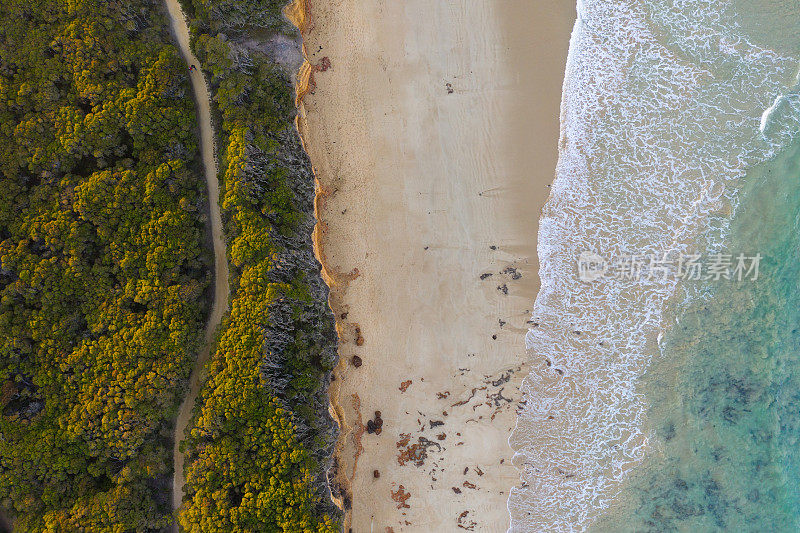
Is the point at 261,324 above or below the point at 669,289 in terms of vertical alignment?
below

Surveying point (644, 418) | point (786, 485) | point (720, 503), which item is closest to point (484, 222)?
point (644, 418)

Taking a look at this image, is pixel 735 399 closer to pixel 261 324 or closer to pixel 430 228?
pixel 430 228

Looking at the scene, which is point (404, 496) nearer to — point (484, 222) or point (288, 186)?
point (484, 222)

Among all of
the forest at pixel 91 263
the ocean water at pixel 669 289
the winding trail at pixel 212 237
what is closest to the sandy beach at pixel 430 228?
the ocean water at pixel 669 289

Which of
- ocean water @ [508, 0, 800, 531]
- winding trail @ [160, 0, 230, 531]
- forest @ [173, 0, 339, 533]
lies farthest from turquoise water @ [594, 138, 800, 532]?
winding trail @ [160, 0, 230, 531]

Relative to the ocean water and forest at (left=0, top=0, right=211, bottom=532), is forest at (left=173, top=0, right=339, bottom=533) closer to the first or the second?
forest at (left=0, top=0, right=211, bottom=532)

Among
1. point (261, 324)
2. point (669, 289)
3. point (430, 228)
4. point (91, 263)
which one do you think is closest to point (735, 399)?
point (669, 289)

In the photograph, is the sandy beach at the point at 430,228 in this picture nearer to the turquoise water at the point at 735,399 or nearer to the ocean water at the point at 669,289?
the ocean water at the point at 669,289
